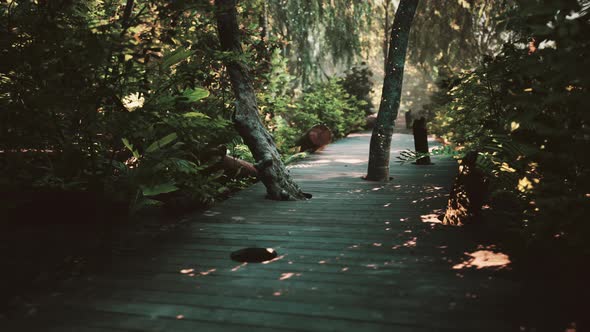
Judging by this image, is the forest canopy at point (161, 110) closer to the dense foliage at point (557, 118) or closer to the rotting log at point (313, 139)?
the dense foliage at point (557, 118)

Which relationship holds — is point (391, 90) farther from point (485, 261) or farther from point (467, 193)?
point (485, 261)

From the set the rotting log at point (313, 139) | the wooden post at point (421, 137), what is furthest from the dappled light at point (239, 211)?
the rotting log at point (313, 139)

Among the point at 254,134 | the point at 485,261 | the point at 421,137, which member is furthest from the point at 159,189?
the point at 421,137

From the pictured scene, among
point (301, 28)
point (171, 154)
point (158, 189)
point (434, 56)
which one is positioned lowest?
point (158, 189)

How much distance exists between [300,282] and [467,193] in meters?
2.66

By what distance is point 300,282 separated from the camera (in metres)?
3.45

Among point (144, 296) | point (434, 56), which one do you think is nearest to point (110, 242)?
point (144, 296)

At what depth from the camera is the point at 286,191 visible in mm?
6887

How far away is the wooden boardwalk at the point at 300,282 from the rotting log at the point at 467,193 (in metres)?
0.29

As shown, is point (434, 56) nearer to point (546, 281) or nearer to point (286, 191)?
point (286, 191)

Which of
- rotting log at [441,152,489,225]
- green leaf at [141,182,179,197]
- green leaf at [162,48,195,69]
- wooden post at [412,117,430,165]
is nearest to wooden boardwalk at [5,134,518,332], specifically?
rotting log at [441,152,489,225]

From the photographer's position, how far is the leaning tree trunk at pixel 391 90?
7.77 meters

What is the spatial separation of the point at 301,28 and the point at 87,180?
34.4 feet

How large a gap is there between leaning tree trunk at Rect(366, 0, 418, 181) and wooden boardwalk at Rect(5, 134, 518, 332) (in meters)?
2.66
